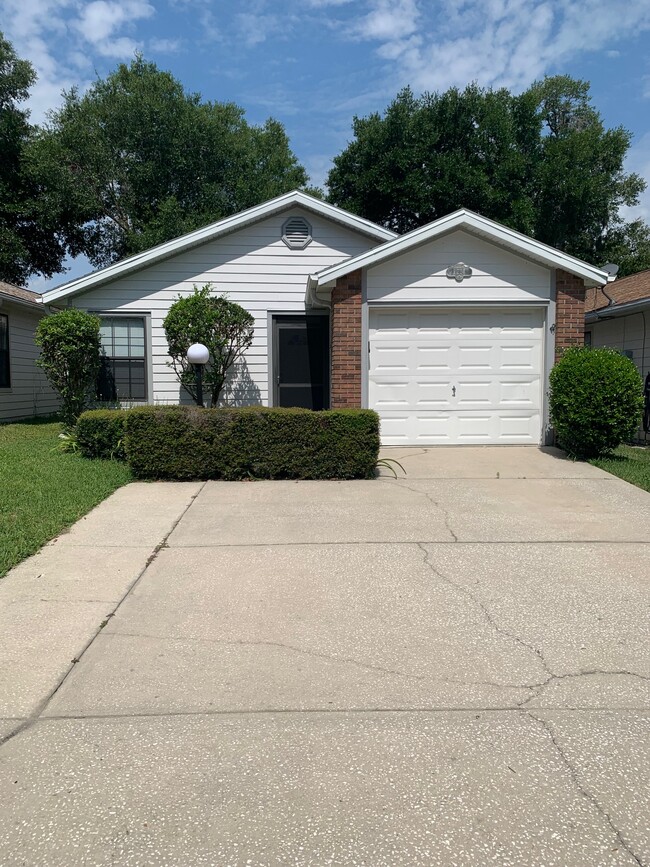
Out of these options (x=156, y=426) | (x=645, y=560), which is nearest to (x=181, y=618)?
(x=645, y=560)

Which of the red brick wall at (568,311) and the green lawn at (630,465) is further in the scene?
the red brick wall at (568,311)

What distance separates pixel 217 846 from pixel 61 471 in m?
7.55

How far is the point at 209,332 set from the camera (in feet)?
36.7

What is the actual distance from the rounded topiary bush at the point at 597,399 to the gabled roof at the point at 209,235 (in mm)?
4236

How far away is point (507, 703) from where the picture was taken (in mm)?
3266

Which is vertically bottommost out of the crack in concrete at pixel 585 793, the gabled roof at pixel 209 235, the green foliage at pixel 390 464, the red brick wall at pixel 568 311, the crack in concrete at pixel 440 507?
the crack in concrete at pixel 585 793

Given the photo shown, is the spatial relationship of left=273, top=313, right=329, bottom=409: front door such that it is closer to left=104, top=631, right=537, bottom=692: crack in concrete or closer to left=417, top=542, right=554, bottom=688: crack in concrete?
left=417, top=542, right=554, bottom=688: crack in concrete

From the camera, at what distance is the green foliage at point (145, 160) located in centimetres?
2541

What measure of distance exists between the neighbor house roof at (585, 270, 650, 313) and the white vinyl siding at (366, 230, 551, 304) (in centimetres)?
249

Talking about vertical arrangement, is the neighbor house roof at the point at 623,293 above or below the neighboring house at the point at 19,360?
above

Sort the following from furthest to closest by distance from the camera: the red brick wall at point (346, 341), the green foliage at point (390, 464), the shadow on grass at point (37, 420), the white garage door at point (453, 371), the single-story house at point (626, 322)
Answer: the shadow on grass at point (37, 420)
the single-story house at point (626, 322)
the white garage door at point (453, 371)
the red brick wall at point (346, 341)
the green foliage at point (390, 464)

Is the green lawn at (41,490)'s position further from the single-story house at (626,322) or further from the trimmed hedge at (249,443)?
the single-story house at (626,322)

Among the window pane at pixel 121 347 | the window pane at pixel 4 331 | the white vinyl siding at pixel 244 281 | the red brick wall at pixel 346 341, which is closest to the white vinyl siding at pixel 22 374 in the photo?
the window pane at pixel 4 331

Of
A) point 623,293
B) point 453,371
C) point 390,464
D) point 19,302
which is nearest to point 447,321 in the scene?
point 453,371
